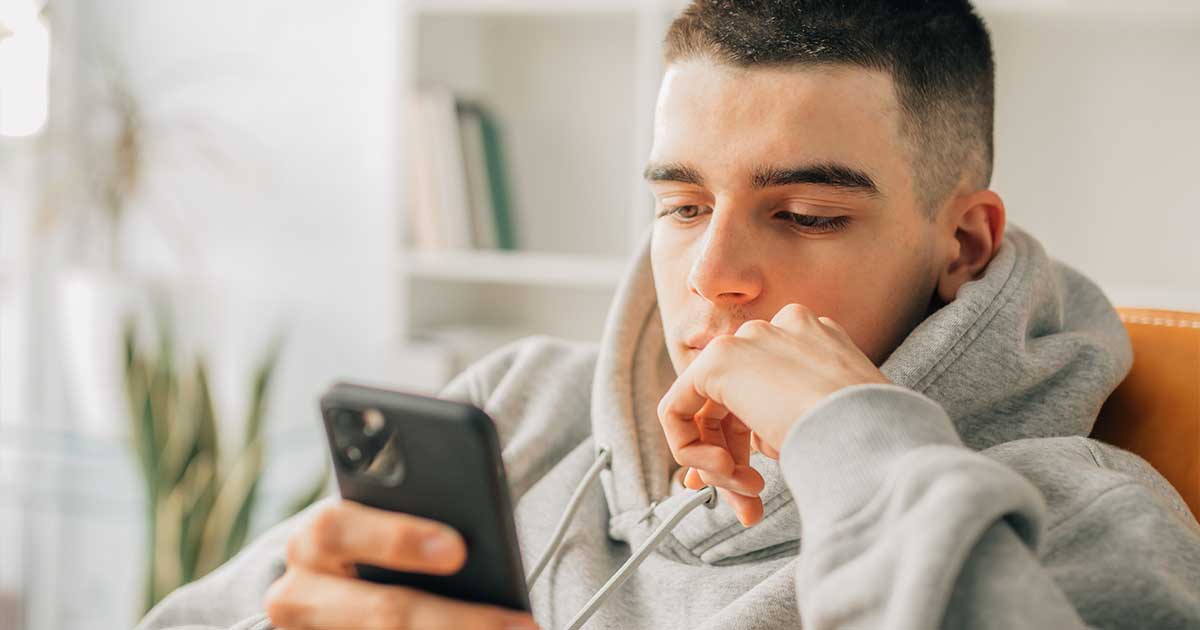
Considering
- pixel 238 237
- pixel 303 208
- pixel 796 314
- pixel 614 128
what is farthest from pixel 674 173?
pixel 238 237

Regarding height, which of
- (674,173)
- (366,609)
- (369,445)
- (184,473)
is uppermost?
(674,173)

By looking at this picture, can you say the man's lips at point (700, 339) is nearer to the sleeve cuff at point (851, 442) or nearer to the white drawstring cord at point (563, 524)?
the white drawstring cord at point (563, 524)

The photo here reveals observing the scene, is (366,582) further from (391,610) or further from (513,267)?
(513,267)

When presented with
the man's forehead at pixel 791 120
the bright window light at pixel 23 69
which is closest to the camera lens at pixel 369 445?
the man's forehead at pixel 791 120

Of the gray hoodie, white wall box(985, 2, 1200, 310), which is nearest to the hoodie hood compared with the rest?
the gray hoodie

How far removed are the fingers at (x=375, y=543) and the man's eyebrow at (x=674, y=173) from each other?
1.47 ft

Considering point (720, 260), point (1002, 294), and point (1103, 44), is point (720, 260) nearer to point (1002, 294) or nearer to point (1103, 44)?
point (1002, 294)

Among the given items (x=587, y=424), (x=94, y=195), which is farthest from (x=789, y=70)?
(x=94, y=195)

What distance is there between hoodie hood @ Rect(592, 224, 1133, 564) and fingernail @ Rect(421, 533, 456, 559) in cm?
38

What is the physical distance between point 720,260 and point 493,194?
1.41 metres

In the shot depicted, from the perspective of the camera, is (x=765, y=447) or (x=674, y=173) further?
(x=674, y=173)

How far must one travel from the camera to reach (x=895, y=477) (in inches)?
27.4

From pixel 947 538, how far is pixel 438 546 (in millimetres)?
306

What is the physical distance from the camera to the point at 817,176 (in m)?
0.97
